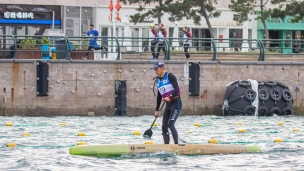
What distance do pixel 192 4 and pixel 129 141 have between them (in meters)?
27.1

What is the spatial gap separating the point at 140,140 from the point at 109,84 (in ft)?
30.8

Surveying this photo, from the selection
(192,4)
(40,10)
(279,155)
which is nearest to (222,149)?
(279,155)

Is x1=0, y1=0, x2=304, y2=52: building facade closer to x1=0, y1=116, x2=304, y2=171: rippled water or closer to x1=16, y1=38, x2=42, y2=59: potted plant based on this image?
x1=16, y1=38, x2=42, y2=59: potted plant

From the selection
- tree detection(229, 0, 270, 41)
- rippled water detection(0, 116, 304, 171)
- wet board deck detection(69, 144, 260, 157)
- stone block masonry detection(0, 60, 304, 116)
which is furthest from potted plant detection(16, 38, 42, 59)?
tree detection(229, 0, 270, 41)

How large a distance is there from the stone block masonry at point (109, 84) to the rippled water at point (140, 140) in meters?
0.83

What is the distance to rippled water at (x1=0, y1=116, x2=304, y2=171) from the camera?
1723 centimetres

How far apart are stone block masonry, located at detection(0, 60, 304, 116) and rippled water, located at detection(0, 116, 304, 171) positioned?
829 millimetres

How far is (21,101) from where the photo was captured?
30.4 m

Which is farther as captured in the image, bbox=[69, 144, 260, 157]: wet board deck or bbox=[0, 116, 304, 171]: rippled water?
bbox=[69, 144, 260, 157]: wet board deck

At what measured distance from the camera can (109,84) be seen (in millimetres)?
31484

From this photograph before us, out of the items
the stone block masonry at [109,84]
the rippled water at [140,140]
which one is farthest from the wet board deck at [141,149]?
the stone block masonry at [109,84]

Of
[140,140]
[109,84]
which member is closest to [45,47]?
[109,84]

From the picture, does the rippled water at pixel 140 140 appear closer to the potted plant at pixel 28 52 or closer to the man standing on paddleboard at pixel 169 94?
the man standing on paddleboard at pixel 169 94

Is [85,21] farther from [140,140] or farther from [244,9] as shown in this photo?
[140,140]
